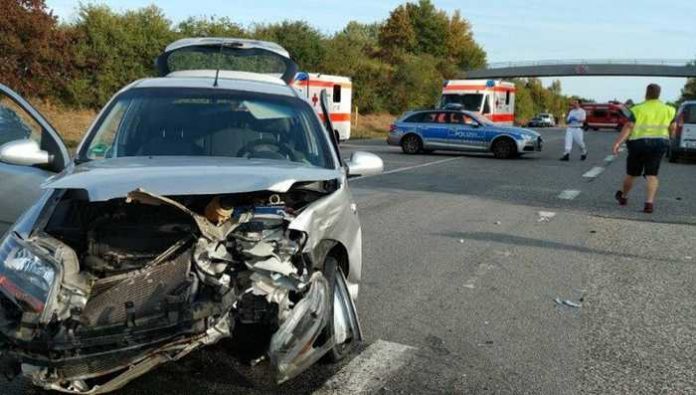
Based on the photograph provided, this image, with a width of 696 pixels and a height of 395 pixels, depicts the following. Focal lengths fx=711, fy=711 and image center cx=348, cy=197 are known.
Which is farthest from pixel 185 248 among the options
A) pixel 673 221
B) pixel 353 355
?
pixel 673 221

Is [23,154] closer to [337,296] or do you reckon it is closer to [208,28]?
[337,296]

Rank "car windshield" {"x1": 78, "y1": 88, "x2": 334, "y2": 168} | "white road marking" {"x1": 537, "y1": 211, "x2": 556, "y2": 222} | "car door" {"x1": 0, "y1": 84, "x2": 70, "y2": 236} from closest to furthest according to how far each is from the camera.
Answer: "car windshield" {"x1": 78, "y1": 88, "x2": 334, "y2": 168} → "car door" {"x1": 0, "y1": 84, "x2": 70, "y2": 236} → "white road marking" {"x1": 537, "y1": 211, "x2": 556, "y2": 222}

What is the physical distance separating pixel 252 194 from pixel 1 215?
231cm

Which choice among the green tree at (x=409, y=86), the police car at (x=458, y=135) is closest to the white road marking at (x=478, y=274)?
the police car at (x=458, y=135)

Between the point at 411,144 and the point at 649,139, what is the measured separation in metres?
12.8

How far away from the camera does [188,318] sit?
9.97 ft

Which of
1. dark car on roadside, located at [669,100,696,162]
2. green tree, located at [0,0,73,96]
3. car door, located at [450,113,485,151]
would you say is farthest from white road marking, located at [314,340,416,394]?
green tree, located at [0,0,73,96]

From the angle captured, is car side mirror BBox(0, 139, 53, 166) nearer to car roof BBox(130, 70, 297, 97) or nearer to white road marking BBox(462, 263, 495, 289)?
car roof BBox(130, 70, 297, 97)

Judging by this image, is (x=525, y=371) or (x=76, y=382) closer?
(x=76, y=382)

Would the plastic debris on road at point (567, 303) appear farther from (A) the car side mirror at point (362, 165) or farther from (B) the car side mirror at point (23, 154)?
(B) the car side mirror at point (23, 154)

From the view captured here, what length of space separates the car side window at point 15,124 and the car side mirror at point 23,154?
494 millimetres

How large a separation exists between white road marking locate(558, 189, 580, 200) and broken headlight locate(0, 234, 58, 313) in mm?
10208

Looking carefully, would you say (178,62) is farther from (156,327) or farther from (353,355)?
(156,327)

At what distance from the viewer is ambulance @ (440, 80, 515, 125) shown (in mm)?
29234
